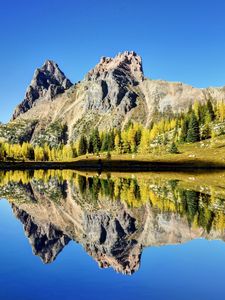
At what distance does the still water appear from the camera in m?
16.5

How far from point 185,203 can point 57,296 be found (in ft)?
97.2

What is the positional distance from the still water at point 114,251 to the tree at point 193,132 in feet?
461

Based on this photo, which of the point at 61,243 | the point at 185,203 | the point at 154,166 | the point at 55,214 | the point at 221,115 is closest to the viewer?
the point at 61,243

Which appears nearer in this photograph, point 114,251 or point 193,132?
point 114,251

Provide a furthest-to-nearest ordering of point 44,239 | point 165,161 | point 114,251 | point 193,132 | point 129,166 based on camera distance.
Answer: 1. point 193,132
2. point 129,166
3. point 165,161
4. point 44,239
5. point 114,251

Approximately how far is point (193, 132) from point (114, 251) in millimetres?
163572

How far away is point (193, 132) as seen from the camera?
182m

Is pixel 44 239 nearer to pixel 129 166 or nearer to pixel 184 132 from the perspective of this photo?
pixel 129 166

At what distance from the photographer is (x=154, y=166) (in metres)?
148

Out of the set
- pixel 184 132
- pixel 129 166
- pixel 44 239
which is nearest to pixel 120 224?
pixel 44 239

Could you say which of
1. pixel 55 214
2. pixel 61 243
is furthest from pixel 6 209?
pixel 61 243

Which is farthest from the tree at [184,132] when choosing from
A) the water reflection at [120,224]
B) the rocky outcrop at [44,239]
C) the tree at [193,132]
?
the rocky outcrop at [44,239]

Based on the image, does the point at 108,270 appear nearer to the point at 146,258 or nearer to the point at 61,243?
the point at 146,258

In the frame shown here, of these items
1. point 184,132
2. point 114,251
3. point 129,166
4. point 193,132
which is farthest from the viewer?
point 184,132
